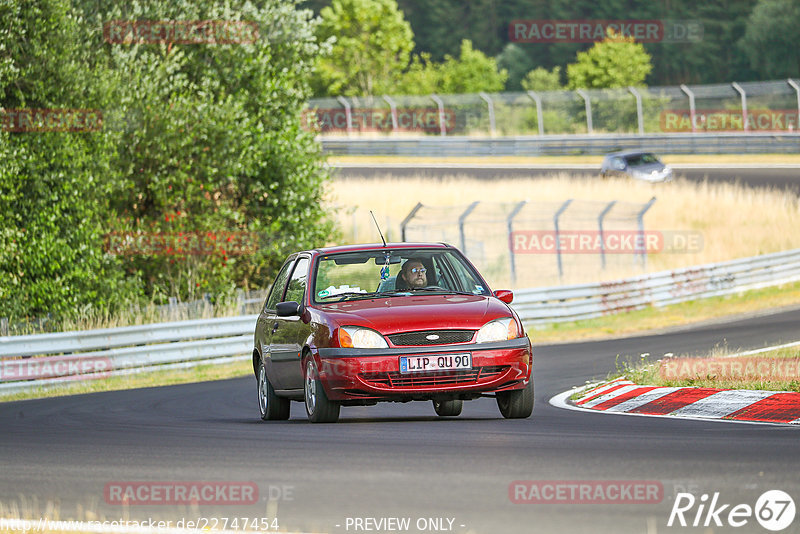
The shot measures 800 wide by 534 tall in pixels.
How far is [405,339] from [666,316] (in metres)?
17.8

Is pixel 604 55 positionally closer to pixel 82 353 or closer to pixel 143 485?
pixel 82 353

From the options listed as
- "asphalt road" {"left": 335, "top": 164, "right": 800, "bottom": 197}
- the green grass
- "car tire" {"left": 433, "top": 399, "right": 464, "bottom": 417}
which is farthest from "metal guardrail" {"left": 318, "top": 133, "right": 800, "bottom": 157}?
"car tire" {"left": 433, "top": 399, "right": 464, "bottom": 417}

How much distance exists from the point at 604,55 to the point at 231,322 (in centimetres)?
5598

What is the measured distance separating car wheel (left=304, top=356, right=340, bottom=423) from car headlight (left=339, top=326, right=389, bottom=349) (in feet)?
1.29

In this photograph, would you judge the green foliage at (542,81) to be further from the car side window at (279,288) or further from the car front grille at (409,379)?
the car front grille at (409,379)

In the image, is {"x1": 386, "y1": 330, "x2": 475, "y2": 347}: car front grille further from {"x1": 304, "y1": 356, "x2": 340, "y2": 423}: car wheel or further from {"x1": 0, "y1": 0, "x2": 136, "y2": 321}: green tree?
{"x1": 0, "y1": 0, "x2": 136, "y2": 321}: green tree

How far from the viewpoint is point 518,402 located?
34.5 ft

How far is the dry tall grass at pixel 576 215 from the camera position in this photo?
3244 centimetres

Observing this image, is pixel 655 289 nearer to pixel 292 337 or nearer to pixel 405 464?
pixel 292 337

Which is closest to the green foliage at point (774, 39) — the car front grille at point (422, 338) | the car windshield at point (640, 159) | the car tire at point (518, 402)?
the car windshield at point (640, 159)

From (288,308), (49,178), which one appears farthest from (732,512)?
(49,178)

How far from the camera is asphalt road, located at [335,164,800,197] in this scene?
1769 inches

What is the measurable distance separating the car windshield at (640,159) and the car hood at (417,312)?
3583 centimetres

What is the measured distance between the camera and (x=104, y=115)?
24266 millimetres
